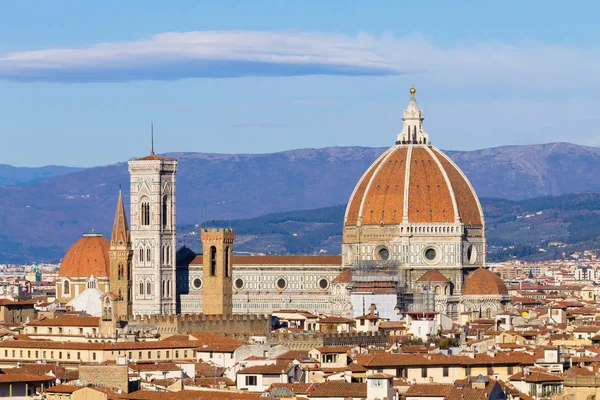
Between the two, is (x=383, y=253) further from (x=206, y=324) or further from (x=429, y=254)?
(x=206, y=324)

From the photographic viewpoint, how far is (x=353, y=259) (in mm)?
130375

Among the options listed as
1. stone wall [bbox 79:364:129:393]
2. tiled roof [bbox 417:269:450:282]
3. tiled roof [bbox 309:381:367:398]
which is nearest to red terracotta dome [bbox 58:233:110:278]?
tiled roof [bbox 417:269:450:282]

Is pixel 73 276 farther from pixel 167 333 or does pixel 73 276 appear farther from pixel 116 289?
pixel 167 333

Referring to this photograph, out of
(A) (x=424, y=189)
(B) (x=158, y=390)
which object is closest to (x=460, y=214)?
(A) (x=424, y=189)

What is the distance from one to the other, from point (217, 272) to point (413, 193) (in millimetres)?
12725

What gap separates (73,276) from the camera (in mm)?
155625

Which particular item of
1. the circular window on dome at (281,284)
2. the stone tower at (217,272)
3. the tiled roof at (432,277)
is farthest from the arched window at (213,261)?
the tiled roof at (432,277)

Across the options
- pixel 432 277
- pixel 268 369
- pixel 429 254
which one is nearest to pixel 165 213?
pixel 429 254

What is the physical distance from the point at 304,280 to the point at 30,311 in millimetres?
17356

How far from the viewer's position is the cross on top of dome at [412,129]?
13488cm

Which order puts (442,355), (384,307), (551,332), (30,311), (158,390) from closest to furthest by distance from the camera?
(158,390) → (442,355) → (551,332) → (384,307) → (30,311)

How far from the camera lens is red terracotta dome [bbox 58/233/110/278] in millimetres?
155750

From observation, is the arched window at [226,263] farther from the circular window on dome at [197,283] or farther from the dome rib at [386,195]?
the dome rib at [386,195]

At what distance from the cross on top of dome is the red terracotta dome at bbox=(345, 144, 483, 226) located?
106 inches
